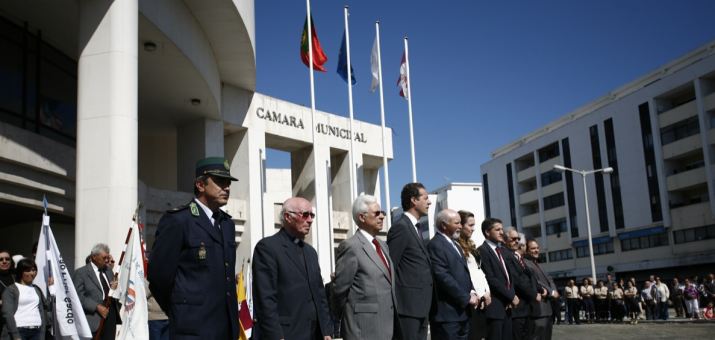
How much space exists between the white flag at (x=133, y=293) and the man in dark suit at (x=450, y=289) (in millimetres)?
3131

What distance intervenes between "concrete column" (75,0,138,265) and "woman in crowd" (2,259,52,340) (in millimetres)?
3527

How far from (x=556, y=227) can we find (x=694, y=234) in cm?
1974

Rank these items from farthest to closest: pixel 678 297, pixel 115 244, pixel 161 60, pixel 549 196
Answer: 1. pixel 549 196
2. pixel 678 297
3. pixel 161 60
4. pixel 115 244

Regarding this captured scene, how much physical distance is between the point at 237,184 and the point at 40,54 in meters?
11.7

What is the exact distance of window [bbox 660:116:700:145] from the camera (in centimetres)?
4975

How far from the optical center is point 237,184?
90.3 ft

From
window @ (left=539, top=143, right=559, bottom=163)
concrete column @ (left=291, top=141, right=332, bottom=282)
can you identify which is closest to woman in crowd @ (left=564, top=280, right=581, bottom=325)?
concrete column @ (left=291, top=141, right=332, bottom=282)

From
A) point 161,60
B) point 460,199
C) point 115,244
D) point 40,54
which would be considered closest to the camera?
point 115,244

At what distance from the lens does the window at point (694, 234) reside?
4769 centimetres

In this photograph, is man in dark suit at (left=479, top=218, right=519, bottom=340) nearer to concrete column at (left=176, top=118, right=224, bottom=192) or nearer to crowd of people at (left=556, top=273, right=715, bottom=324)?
concrete column at (left=176, top=118, right=224, bottom=192)

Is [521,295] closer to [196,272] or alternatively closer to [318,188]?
[196,272]

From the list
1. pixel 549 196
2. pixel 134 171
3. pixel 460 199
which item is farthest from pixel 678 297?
pixel 460 199

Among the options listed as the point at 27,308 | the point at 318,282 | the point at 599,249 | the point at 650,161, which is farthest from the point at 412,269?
the point at 599,249

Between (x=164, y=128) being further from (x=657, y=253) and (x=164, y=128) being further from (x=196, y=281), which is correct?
(x=657, y=253)
